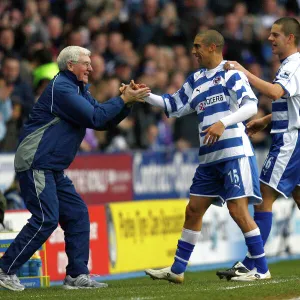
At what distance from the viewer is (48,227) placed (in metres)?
9.59

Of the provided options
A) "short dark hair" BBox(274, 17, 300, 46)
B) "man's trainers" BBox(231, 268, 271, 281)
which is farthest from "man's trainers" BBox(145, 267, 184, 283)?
"short dark hair" BBox(274, 17, 300, 46)

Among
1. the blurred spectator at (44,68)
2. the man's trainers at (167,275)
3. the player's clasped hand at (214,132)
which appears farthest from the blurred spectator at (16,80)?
the player's clasped hand at (214,132)

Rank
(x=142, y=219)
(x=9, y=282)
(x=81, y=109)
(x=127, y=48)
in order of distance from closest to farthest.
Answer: (x=81, y=109)
(x=9, y=282)
(x=142, y=219)
(x=127, y=48)

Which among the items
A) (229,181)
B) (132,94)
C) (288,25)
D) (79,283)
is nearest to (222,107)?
(229,181)

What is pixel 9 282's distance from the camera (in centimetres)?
970

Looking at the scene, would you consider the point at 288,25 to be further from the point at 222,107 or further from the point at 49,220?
the point at 49,220

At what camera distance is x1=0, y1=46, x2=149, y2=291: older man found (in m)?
9.58

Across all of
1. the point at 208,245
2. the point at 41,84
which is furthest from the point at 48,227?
the point at 208,245

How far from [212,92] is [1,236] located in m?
2.82

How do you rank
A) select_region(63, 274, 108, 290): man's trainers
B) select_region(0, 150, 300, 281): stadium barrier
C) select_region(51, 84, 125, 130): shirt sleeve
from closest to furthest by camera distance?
select_region(51, 84, 125, 130): shirt sleeve
select_region(63, 274, 108, 290): man's trainers
select_region(0, 150, 300, 281): stadium barrier

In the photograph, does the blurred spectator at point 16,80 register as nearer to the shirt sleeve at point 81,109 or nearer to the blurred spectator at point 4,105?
the blurred spectator at point 4,105

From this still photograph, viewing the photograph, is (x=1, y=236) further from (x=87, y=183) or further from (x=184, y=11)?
(x=184, y=11)

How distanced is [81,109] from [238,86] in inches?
60.1

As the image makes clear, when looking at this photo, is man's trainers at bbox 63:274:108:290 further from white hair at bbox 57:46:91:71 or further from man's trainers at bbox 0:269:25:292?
white hair at bbox 57:46:91:71
